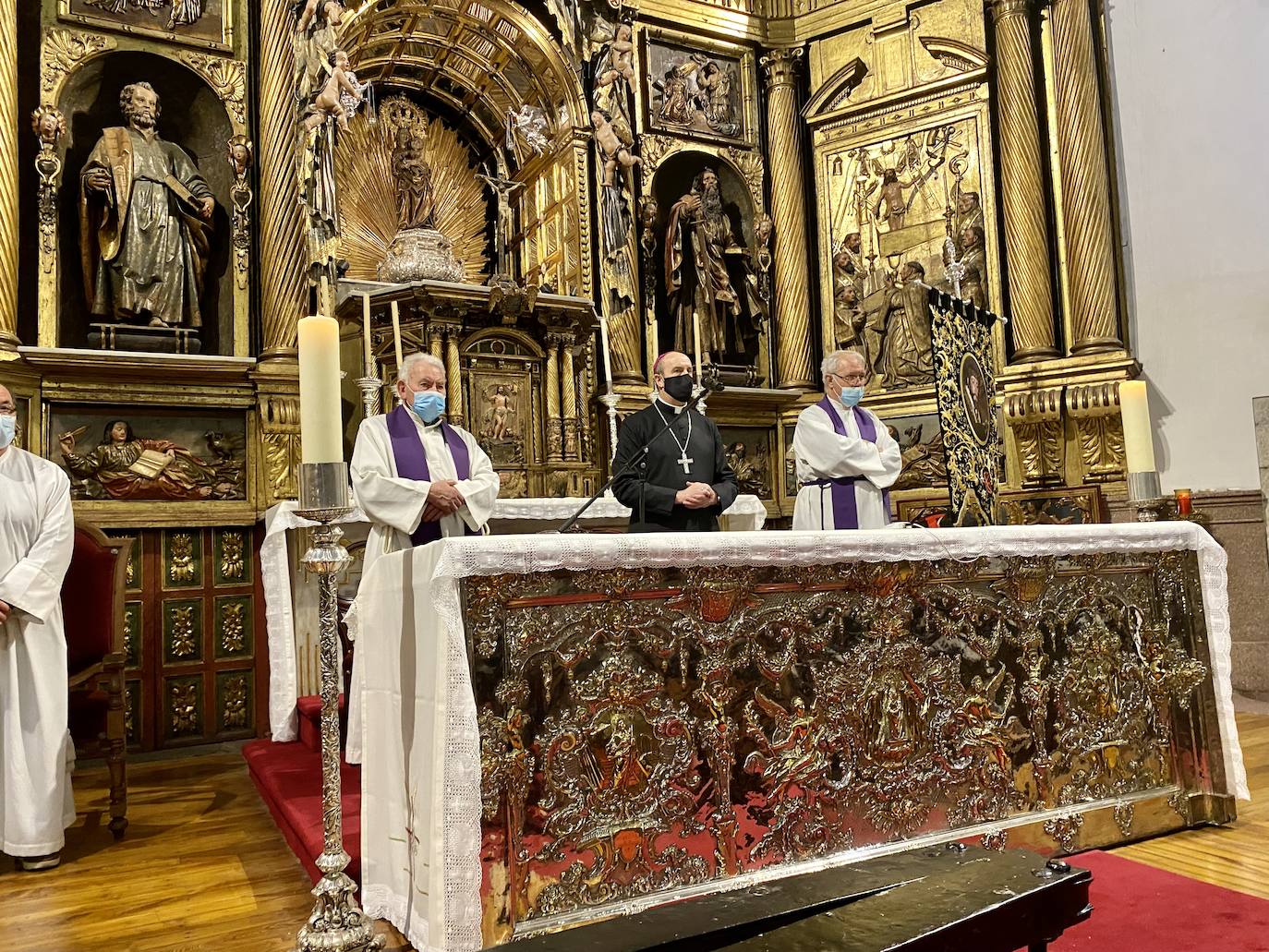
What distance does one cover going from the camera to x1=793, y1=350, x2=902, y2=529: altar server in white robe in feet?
14.3

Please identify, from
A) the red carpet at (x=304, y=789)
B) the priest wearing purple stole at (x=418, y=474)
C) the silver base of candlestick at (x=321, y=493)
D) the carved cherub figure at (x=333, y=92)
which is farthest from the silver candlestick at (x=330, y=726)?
the carved cherub figure at (x=333, y=92)

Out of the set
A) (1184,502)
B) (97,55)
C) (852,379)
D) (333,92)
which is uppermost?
(97,55)

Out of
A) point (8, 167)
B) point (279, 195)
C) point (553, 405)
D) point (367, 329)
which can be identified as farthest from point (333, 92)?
point (553, 405)

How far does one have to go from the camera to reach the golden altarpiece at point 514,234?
621cm

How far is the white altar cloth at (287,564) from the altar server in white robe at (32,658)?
1178 millimetres

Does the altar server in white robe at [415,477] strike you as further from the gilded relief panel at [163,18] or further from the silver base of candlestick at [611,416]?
the gilded relief panel at [163,18]

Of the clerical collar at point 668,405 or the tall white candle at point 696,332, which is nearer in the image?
the clerical collar at point 668,405

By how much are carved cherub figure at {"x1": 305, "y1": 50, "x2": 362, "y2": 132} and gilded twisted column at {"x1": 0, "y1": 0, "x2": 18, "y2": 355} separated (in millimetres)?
1650

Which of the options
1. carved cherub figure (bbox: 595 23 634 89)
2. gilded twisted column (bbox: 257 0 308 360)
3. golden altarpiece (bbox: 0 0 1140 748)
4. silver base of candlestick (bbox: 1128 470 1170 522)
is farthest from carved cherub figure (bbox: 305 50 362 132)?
silver base of candlestick (bbox: 1128 470 1170 522)

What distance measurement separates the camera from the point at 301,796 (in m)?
4.08

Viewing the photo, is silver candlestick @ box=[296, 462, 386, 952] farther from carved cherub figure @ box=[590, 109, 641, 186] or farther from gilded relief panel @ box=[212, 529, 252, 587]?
carved cherub figure @ box=[590, 109, 641, 186]

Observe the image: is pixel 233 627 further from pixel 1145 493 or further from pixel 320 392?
pixel 1145 493

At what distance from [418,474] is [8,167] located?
3.70m

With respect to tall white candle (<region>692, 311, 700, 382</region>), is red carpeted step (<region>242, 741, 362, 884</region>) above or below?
below
